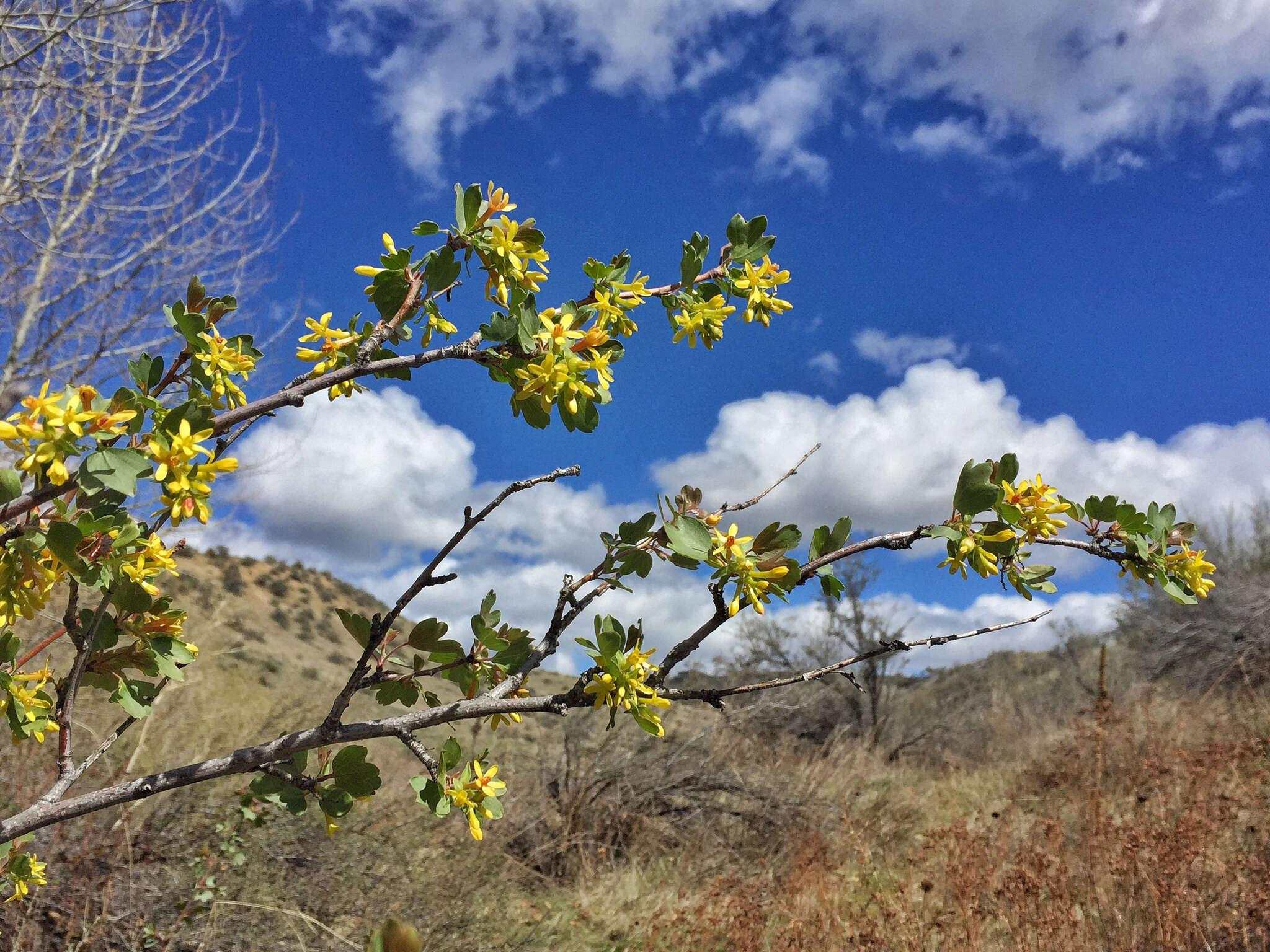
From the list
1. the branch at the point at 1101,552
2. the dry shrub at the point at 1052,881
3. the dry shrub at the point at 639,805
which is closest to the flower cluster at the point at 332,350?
the branch at the point at 1101,552

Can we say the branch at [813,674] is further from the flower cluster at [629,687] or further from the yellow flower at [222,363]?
the yellow flower at [222,363]

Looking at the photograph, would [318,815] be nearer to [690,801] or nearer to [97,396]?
[690,801]

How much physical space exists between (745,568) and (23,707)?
3.19 feet

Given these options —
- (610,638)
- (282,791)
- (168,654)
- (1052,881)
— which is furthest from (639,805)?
(610,638)

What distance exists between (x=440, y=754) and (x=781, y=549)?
0.56m

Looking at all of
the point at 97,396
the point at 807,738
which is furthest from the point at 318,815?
the point at 807,738

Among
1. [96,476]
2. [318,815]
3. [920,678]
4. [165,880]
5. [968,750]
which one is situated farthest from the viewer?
[920,678]

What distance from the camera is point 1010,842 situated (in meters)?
4.52

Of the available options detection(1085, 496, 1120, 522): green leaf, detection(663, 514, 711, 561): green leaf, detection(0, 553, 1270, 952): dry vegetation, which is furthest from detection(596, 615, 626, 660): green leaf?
detection(0, 553, 1270, 952): dry vegetation

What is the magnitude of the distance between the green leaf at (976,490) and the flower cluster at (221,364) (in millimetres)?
936

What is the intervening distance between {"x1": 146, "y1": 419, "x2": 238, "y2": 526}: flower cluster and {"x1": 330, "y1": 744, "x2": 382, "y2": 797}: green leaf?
44cm

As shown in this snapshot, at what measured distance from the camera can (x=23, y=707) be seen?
3.29ft

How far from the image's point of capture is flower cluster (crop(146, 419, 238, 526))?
77cm

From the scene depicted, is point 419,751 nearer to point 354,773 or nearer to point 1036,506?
point 354,773
